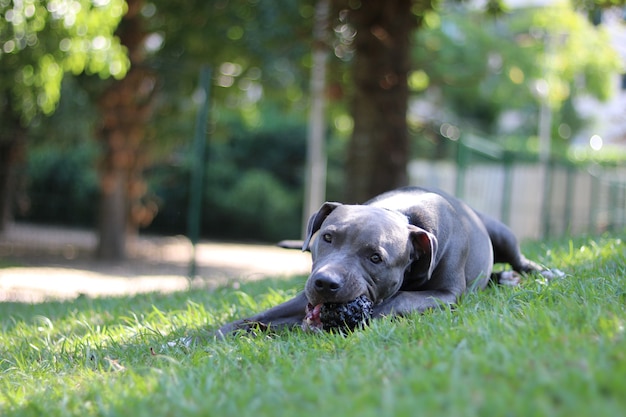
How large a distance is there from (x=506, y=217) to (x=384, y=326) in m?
10.3

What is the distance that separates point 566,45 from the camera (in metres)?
26.4

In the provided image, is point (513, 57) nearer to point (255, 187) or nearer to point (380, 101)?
point (255, 187)

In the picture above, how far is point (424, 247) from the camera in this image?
14.2ft

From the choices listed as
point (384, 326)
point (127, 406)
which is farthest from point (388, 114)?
point (127, 406)

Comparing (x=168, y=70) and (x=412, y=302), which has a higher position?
(x=168, y=70)

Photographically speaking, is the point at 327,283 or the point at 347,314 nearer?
the point at 327,283

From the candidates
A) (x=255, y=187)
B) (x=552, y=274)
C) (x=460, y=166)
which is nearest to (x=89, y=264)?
(x=460, y=166)

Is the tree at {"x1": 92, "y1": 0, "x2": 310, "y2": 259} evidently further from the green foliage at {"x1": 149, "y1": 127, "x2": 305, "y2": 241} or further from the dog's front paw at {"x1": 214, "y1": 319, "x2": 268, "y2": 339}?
the dog's front paw at {"x1": 214, "y1": 319, "x2": 268, "y2": 339}

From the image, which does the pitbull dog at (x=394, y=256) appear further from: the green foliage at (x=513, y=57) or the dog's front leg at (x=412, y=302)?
the green foliage at (x=513, y=57)

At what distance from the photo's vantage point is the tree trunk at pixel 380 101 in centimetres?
921

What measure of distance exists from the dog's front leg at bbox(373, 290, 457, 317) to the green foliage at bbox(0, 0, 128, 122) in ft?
17.3

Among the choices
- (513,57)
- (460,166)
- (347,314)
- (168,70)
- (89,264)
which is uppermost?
(513,57)

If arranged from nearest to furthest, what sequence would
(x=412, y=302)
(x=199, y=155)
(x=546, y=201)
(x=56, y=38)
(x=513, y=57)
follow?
(x=412, y=302) < (x=56, y=38) < (x=199, y=155) < (x=546, y=201) < (x=513, y=57)

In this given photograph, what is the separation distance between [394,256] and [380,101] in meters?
5.29
